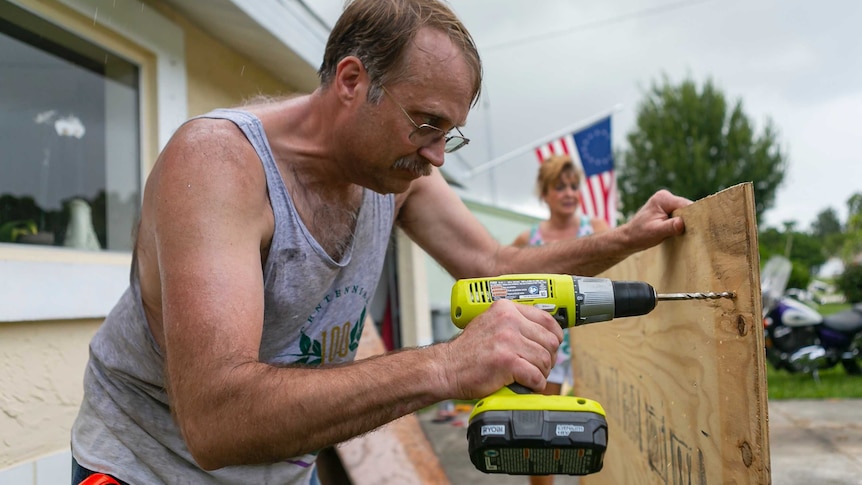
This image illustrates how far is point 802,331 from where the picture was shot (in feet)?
25.0

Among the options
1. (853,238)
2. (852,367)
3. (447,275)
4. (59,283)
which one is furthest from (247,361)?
(853,238)

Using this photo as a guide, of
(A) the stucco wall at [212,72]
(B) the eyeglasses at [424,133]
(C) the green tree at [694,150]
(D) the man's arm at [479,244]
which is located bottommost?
(D) the man's arm at [479,244]

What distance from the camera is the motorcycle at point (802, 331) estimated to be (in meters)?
7.57

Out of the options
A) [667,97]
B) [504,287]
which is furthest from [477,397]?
[667,97]

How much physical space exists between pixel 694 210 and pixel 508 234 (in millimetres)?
10347

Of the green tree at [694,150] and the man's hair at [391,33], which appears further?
the green tree at [694,150]

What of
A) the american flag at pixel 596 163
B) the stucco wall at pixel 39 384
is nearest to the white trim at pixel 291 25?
the stucco wall at pixel 39 384

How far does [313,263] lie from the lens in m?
1.58

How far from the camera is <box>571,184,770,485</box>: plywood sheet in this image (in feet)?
3.70

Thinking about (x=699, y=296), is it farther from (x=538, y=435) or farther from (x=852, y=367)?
(x=852, y=367)

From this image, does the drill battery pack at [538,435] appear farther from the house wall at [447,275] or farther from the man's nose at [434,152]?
the house wall at [447,275]

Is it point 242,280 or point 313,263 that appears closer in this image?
point 242,280

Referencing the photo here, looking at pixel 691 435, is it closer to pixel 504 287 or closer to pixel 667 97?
pixel 504 287

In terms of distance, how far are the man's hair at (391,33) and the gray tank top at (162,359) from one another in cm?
33
